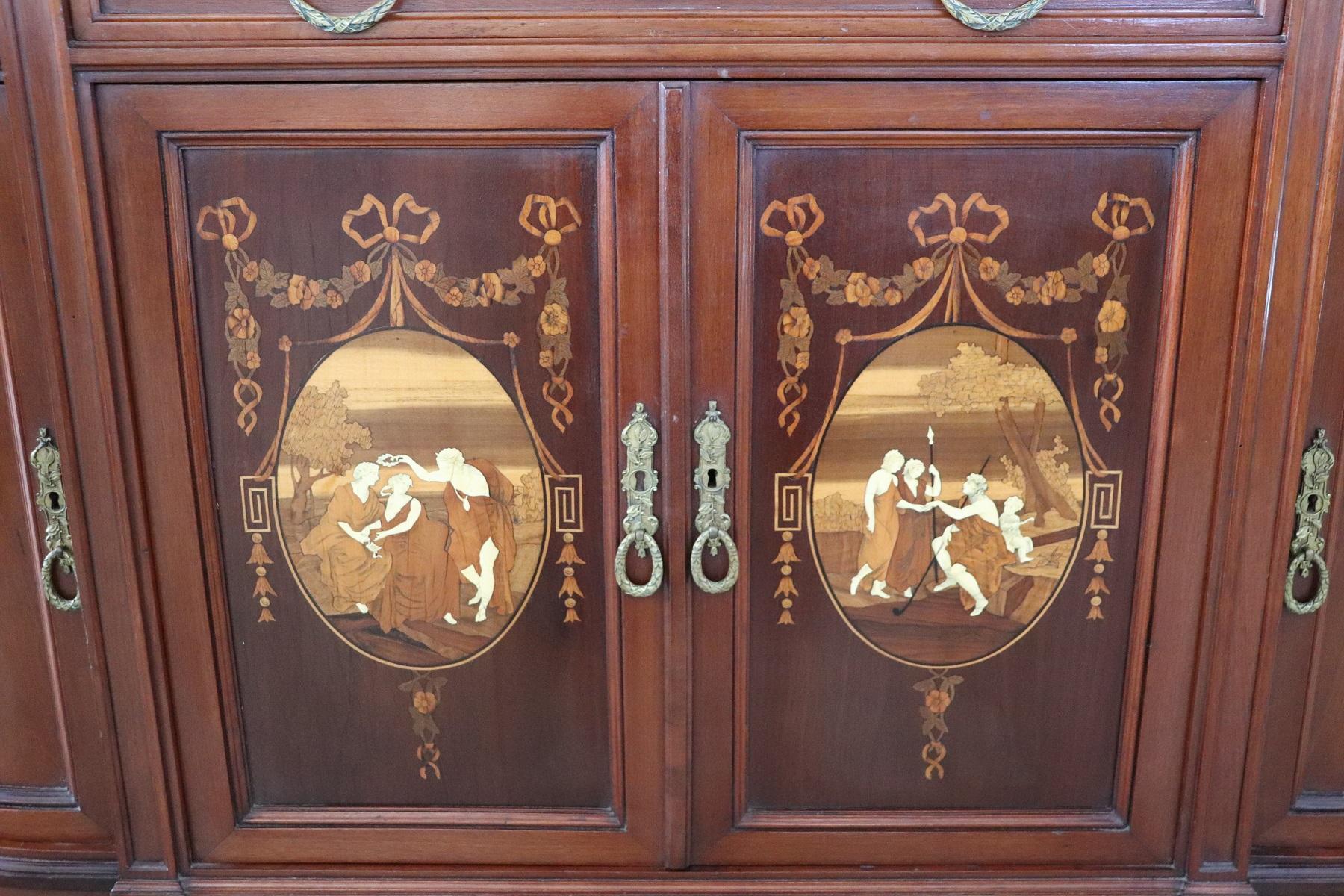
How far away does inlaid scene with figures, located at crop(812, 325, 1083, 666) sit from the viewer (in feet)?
3.18

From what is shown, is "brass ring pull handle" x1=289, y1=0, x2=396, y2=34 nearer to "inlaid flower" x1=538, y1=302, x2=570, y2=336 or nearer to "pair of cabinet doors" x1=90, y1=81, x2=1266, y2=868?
"pair of cabinet doors" x1=90, y1=81, x2=1266, y2=868

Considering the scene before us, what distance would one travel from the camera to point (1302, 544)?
3.29 ft

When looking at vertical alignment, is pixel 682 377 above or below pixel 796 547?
above

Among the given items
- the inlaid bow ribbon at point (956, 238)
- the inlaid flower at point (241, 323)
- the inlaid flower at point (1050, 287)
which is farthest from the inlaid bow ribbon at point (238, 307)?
the inlaid flower at point (1050, 287)

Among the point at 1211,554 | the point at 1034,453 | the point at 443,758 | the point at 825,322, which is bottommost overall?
the point at 443,758

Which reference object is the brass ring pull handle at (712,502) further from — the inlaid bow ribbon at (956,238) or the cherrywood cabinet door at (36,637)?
the cherrywood cabinet door at (36,637)

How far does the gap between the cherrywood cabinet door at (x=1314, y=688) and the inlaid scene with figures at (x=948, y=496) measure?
0.24 m

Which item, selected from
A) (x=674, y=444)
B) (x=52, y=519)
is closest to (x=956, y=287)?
(x=674, y=444)

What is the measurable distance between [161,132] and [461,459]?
1.33ft

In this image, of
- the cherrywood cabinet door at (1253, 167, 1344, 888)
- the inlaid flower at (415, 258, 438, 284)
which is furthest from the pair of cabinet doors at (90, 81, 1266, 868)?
the cherrywood cabinet door at (1253, 167, 1344, 888)

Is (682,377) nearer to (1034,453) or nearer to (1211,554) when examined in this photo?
(1034,453)

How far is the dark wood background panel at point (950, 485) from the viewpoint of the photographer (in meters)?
0.92

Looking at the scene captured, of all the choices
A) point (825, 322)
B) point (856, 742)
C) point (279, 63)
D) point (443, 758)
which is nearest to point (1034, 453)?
point (825, 322)

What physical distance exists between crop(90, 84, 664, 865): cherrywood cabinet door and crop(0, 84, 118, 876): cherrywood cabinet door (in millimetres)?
75
